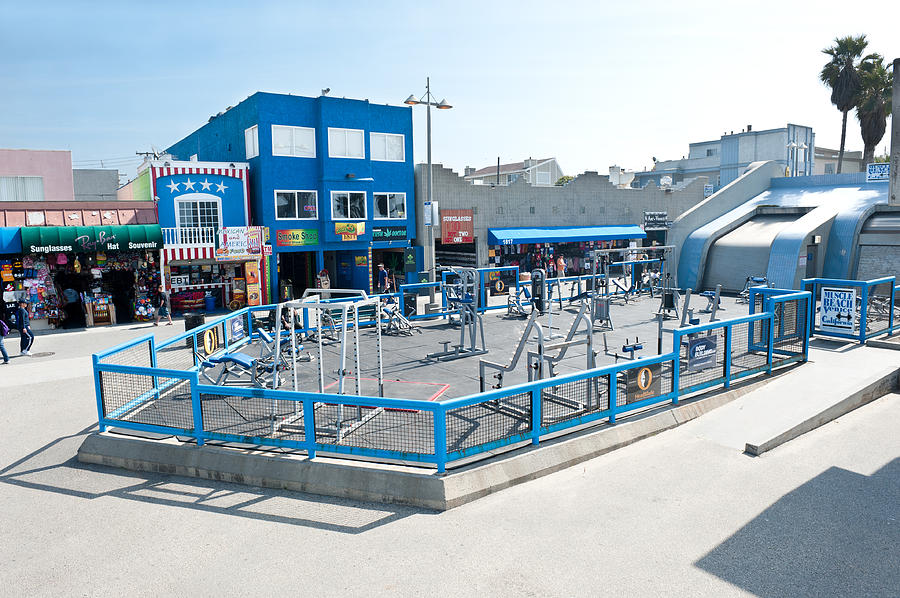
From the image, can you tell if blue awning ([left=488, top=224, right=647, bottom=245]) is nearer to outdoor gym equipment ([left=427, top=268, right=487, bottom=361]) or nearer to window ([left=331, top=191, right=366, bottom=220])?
window ([left=331, top=191, right=366, bottom=220])

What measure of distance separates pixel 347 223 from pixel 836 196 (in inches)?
944

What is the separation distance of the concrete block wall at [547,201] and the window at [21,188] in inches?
744

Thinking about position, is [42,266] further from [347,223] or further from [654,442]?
[654,442]

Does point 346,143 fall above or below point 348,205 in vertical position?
above

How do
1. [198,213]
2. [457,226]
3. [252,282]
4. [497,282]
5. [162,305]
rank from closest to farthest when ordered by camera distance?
[162,305]
[198,213]
[252,282]
[497,282]
[457,226]

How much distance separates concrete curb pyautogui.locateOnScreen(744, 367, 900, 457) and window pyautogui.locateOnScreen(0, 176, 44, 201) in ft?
109

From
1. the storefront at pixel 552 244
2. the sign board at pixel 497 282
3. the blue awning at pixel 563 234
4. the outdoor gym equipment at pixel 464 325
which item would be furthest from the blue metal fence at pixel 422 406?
the storefront at pixel 552 244

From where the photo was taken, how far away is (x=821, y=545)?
677cm

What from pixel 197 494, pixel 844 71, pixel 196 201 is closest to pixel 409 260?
pixel 196 201

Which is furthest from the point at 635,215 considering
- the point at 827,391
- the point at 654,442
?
the point at 654,442

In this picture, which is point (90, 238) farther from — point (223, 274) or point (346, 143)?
point (346, 143)

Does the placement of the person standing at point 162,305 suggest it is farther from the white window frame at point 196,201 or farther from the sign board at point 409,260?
the sign board at point 409,260

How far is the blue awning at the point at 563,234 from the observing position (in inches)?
1282

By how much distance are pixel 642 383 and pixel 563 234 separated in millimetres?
25379
